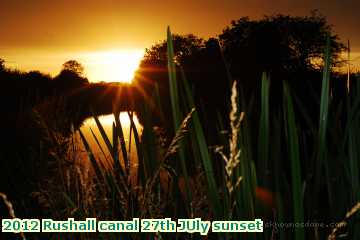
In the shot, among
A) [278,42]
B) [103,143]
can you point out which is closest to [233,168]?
[103,143]

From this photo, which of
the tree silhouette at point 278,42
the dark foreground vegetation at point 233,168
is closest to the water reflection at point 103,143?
the dark foreground vegetation at point 233,168

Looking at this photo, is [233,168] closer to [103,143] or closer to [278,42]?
[103,143]

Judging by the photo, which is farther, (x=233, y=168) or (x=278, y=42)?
(x=278, y=42)

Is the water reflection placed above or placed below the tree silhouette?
below

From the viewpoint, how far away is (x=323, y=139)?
1.56 metres

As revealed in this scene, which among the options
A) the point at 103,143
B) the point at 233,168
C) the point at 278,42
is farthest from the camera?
the point at 278,42

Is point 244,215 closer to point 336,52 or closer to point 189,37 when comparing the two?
point 336,52

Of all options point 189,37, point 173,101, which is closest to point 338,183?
point 173,101

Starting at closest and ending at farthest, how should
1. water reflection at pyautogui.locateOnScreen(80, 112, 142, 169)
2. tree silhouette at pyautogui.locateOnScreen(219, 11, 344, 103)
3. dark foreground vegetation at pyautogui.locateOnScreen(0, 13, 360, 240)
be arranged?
dark foreground vegetation at pyautogui.locateOnScreen(0, 13, 360, 240), water reflection at pyautogui.locateOnScreen(80, 112, 142, 169), tree silhouette at pyautogui.locateOnScreen(219, 11, 344, 103)

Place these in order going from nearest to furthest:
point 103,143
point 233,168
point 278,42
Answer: point 233,168 < point 103,143 < point 278,42

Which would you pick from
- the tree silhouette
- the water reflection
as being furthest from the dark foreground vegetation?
the tree silhouette

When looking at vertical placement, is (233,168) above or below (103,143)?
above

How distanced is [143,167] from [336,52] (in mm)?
50097

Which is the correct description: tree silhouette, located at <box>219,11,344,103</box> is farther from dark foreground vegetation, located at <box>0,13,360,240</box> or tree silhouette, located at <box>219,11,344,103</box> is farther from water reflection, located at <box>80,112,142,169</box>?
dark foreground vegetation, located at <box>0,13,360,240</box>
